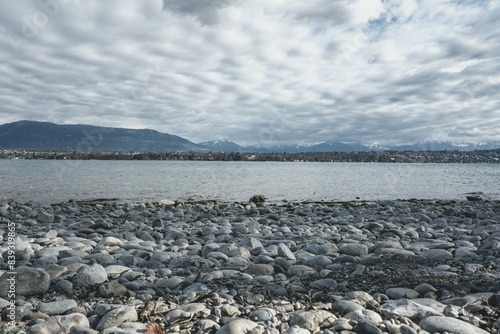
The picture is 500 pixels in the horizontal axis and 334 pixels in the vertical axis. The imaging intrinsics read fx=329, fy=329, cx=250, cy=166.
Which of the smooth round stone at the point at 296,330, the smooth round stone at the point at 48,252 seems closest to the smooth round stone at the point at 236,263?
the smooth round stone at the point at 296,330

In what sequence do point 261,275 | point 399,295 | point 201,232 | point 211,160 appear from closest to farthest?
point 399,295, point 261,275, point 201,232, point 211,160

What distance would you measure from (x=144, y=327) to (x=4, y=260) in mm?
4430

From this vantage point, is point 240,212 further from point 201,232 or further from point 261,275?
point 261,275

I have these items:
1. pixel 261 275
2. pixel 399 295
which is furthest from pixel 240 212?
pixel 399 295

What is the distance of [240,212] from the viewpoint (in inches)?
584

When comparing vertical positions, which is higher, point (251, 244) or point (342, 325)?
point (342, 325)

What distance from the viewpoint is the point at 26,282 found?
4.40m

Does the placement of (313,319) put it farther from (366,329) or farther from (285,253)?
(285,253)

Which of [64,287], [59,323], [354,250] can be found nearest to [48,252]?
[64,287]

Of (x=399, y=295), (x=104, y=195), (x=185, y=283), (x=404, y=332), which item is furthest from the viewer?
(x=104, y=195)

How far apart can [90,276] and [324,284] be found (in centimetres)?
342

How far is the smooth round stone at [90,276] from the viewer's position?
4.75 meters

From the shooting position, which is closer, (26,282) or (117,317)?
(117,317)

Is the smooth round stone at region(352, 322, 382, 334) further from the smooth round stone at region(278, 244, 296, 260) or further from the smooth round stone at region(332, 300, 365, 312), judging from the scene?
the smooth round stone at region(278, 244, 296, 260)
